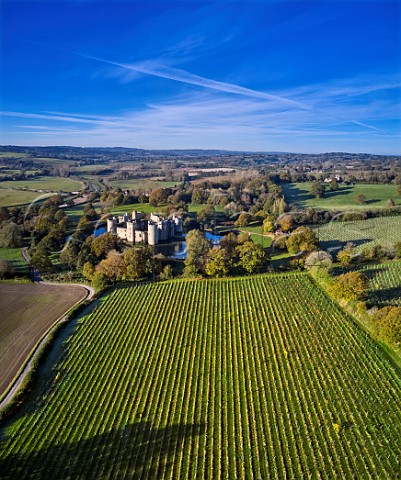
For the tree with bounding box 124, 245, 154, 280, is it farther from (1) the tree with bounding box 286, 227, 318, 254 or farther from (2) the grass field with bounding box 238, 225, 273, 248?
(1) the tree with bounding box 286, 227, 318, 254

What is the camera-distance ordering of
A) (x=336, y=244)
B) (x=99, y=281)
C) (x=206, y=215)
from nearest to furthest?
A: (x=99, y=281) < (x=336, y=244) < (x=206, y=215)

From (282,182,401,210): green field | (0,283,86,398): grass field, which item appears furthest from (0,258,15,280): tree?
(282,182,401,210): green field

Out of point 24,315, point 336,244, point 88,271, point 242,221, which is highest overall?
point 242,221

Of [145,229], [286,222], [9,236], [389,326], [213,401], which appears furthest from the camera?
[286,222]

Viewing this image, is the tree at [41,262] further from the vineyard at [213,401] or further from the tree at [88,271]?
the vineyard at [213,401]

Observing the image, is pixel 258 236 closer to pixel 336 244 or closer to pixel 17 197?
pixel 336 244

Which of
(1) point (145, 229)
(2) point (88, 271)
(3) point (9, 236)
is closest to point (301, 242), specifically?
(1) point (145, 229)

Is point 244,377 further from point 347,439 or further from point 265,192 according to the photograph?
point 265,192
